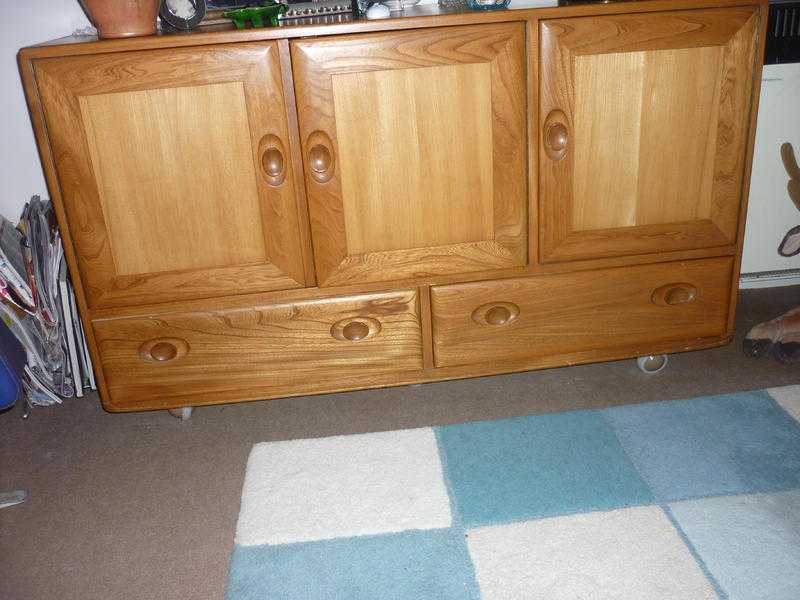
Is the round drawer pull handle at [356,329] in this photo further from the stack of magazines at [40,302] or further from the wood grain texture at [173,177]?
the stack of magazines at [40,302]

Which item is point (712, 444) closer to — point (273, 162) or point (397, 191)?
point (397, 191)

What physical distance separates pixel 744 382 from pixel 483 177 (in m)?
0.84

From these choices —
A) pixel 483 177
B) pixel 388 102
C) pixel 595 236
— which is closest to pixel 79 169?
pixel 388 102

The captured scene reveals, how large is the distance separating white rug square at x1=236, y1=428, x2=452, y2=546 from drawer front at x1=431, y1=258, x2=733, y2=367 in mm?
226

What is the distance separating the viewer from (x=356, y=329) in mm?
1514

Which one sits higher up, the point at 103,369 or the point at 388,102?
the point at 388,102

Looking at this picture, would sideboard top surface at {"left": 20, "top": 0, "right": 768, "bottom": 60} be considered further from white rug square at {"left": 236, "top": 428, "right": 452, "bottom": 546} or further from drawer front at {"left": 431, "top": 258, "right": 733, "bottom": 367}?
white rug square at {"left": 236, "top": 428, "right": 452, "bottom": 546}

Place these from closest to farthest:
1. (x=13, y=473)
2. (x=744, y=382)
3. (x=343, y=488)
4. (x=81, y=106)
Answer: (x=81, y=106), (x=343, y=488), (x=13, y=473), (x=744, y=382)

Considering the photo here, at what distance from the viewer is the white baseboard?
2133mm

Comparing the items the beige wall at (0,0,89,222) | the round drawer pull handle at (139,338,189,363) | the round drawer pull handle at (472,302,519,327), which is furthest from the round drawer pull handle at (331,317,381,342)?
the beige wall at (0,0,89,222)

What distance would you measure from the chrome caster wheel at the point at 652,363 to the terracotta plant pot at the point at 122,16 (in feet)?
4.37

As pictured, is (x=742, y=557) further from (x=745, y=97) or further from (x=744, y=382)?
(x=745, y=97)

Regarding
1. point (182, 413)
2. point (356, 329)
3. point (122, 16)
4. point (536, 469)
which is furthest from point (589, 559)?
point (122, 16)

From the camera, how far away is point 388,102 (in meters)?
1.34
